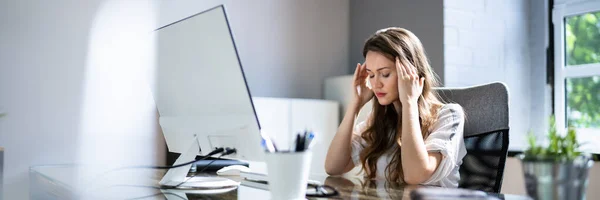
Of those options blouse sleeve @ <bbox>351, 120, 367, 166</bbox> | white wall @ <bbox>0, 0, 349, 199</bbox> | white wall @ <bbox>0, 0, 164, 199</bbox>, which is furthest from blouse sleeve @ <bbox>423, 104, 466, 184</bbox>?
white wall @ <bbox>0, 0, 349, 199</bbox>

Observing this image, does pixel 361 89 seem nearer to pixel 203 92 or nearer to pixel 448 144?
pixel 448 144

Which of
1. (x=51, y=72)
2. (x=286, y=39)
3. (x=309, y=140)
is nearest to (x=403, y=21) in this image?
(x=286, y=39)

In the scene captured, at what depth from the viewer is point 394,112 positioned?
1720 mm

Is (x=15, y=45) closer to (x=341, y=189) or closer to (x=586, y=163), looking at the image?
(x=341, y=189)

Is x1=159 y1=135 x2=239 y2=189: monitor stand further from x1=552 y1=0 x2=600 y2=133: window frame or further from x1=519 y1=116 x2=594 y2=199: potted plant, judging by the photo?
x1=552 y1=0 x2=600 y2=133: window frame

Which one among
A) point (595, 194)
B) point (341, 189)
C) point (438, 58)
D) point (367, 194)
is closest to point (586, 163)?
point (367, 194)

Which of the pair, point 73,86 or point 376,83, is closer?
point 376,83

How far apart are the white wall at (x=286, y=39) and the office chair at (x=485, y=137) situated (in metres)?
1.48

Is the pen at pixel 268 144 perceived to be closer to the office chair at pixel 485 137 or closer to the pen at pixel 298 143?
the pen at pixel 298 143

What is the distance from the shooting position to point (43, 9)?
2.32 metres

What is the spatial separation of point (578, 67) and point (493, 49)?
400mm

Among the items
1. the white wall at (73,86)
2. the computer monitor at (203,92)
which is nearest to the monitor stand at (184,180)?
Answer: the computer monitor at (203,92)

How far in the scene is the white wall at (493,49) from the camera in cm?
270

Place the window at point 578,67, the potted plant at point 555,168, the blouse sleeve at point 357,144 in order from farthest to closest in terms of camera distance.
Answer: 1. the window at point 578,67
2. the blouse sleeve at point 357,144
3. the potted plant at point 555,168
